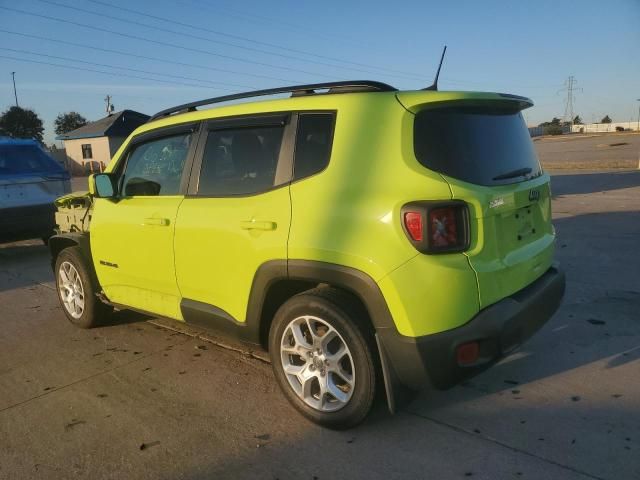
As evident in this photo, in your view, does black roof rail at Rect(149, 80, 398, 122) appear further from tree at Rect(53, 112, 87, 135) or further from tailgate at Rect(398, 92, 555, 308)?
tree at Rect(53, 112, 87, 135)

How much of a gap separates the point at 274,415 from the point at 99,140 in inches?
1683

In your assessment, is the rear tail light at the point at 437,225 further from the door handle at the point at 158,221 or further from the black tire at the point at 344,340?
the door handle at the point at 158,221

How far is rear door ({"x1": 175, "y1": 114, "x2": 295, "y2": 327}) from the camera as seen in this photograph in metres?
3.05

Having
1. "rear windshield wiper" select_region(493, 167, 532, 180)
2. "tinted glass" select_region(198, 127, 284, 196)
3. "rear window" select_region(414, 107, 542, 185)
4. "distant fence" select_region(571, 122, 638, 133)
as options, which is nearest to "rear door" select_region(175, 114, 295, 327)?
"tinted glass" select_region(198, 127, 284, 196)

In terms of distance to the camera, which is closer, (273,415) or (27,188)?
(273,415)

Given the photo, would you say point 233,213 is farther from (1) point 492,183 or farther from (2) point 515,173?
(2) point 515,173

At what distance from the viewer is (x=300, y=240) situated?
2.86 metres

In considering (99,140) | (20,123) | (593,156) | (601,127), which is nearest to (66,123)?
(20,123)

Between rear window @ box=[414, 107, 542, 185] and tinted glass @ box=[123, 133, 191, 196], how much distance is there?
1797mm

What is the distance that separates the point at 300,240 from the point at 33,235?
7.24m

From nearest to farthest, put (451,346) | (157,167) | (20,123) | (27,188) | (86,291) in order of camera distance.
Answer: (451,346) → (157,167) → (86,291) → (27,188) → (20,123)

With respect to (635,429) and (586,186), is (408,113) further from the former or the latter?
(586,186)

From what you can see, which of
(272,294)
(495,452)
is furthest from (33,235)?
(495,452)

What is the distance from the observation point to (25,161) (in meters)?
8.75
